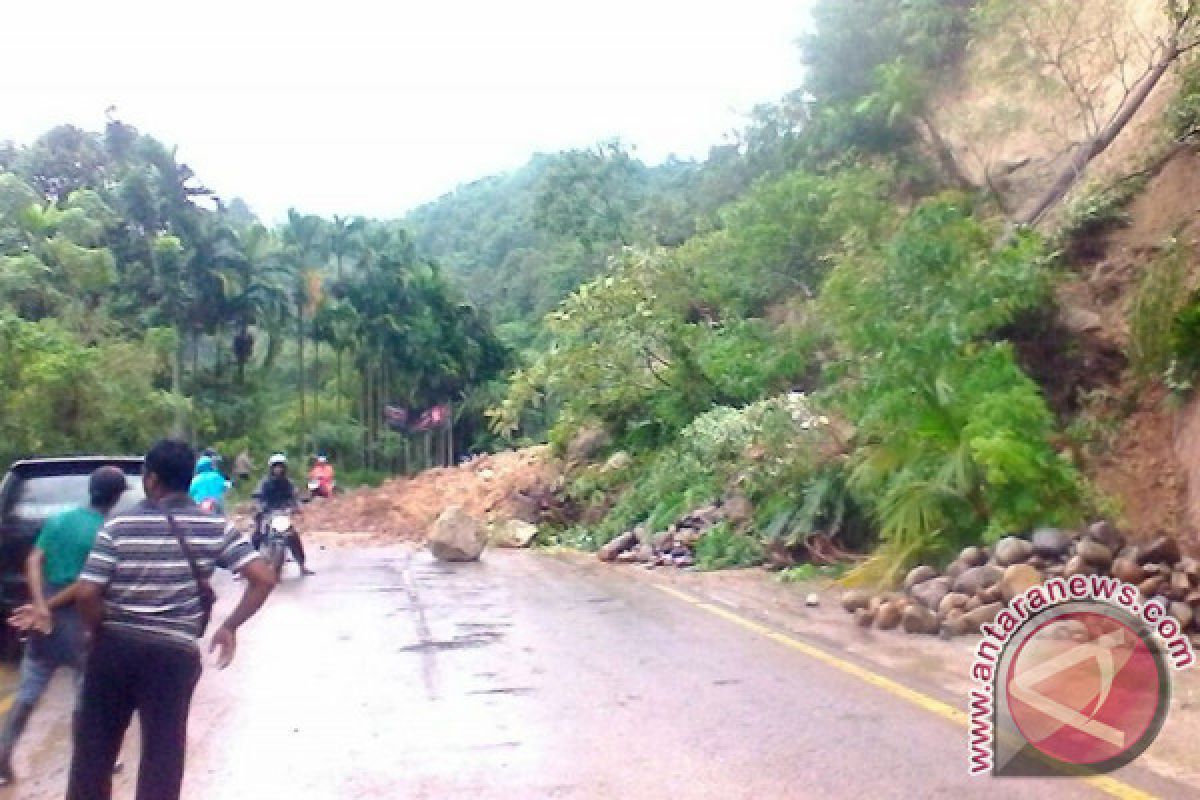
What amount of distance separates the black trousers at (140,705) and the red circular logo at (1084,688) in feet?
14.6

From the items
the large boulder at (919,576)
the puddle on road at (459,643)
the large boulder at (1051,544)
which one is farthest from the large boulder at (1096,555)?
the puddle on road at (459,643)

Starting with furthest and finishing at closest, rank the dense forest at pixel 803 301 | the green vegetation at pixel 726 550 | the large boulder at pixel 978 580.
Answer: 1. the green vegetation at pixel 726 550
2. the dense forest at pixel 803 301
3. the large boulder at pixel 978 580

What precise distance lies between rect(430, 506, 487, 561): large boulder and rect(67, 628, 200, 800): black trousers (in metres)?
16.6

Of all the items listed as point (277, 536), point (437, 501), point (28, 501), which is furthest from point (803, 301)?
point (28, 501)

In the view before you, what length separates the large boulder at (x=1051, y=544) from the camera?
39.5 ft

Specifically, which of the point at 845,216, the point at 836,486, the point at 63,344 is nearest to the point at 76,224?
the point at 63,344

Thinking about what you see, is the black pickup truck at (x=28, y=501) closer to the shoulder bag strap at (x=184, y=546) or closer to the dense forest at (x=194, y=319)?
the shoulder bag strap at (x=184, y=546)

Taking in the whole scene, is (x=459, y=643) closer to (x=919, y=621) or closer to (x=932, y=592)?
(x=919, y=621)

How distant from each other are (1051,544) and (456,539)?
459 inches

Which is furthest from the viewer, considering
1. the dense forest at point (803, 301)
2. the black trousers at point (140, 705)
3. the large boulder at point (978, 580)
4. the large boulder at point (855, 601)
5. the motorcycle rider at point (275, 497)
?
the motorcycle rider at point (275, 497)

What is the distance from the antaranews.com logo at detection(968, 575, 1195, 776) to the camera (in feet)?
23.1

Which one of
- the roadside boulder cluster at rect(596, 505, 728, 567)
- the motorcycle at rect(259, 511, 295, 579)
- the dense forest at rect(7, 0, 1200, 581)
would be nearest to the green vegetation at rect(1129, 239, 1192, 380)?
the dense forest at rect(7, 0, 1200, 581)

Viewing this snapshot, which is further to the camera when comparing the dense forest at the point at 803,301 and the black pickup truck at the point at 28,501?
the dense forest at the point at 803,301

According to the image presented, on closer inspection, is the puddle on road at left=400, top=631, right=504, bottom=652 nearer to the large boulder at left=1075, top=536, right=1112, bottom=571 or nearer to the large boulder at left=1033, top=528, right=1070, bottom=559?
the large boulder at left=1033, top=528, right=1070, bottom=559
